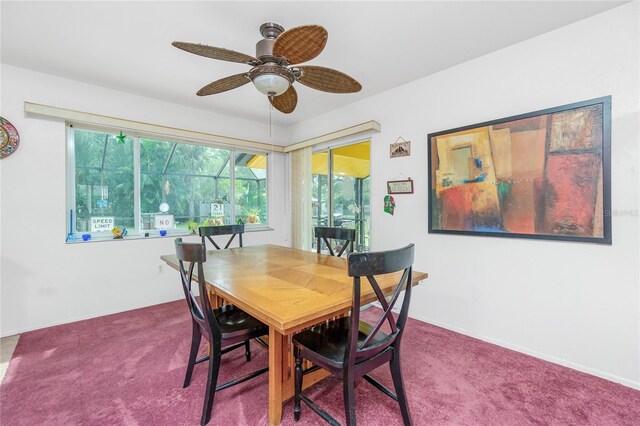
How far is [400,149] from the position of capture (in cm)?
294

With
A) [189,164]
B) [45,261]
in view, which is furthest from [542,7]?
[45,261]

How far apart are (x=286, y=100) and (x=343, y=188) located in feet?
6.30

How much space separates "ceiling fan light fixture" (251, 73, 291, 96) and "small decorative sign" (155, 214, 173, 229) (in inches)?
95.1

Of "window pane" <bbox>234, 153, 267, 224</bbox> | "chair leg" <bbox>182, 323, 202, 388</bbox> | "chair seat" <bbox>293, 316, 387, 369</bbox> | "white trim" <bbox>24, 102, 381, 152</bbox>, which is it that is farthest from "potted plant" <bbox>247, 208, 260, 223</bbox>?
"chair seat" <bbox>293, 316, 387, 369</bbox>

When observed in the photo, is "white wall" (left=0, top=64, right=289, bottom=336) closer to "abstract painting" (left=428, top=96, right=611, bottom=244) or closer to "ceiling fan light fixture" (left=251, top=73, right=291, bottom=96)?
"ceiling fan light fixture" (left=251, top=73, right=291, bottom=96)

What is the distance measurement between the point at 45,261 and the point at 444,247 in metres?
3.80

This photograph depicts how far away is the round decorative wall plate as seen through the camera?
242 cm

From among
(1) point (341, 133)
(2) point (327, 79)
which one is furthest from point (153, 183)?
(2) point (327, 79)

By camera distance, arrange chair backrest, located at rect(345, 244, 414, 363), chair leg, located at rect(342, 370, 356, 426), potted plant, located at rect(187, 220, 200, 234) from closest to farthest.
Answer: chair backrest, located at rect(345, 244, 414, 363), chair leg, located at rect(342, 370, 356, 426), potted plant, located at rect(187, 220, 200, 234)

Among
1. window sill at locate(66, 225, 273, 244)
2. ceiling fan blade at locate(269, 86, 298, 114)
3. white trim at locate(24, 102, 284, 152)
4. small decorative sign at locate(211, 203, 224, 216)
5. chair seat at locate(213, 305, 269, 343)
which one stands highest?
white trim at locate(24, 102, 284, 152)

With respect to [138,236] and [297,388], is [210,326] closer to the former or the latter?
[297,388]

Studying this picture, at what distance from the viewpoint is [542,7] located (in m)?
1.78

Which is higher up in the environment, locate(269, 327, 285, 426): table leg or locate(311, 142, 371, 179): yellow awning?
locate(311, 142, 371, 179): yellow awning

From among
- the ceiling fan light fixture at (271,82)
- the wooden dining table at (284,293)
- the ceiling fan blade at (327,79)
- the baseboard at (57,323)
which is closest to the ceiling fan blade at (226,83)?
the ceiling fan light fixture at (271,82)
